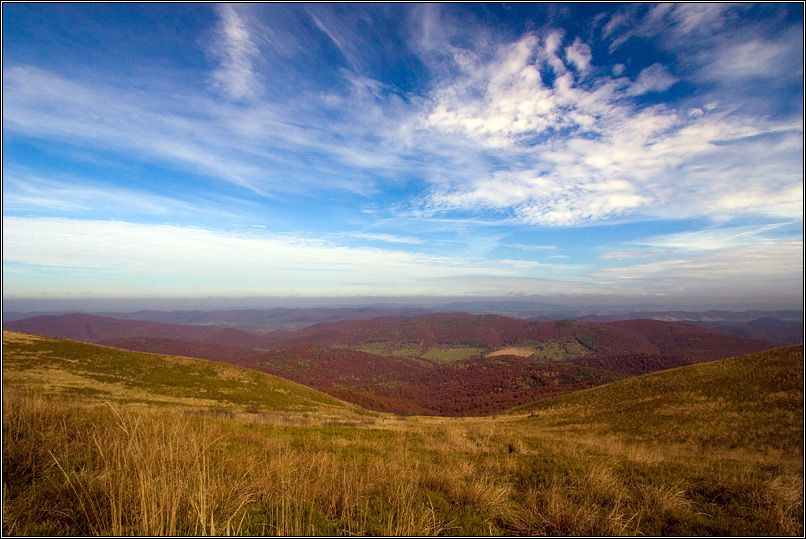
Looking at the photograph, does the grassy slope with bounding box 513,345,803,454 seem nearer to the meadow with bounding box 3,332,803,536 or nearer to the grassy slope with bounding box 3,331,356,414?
the meadow with bounding box 3,332,803,536

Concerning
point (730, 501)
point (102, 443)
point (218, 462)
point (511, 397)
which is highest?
point (102, 443)

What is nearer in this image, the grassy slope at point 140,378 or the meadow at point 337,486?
the meadow at point 337,486

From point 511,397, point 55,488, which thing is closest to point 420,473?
point 55,488

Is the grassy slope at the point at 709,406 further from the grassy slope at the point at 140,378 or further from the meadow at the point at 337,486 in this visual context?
the grassy slope at the point at 140,378

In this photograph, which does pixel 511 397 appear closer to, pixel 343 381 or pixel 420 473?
pixel 343 381

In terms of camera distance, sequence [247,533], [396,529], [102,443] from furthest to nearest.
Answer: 1. [102,443]
2. [396,529]
3. [247,533]

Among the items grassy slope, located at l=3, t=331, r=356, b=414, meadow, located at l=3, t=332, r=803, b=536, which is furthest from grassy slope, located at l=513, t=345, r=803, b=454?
grassy slope, located at l=3, t=331, r=356, b=414

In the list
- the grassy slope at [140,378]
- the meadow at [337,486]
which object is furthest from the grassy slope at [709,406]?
the grassy slope at [140,378]

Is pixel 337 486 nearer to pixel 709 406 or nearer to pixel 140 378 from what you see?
pixel 709 406
